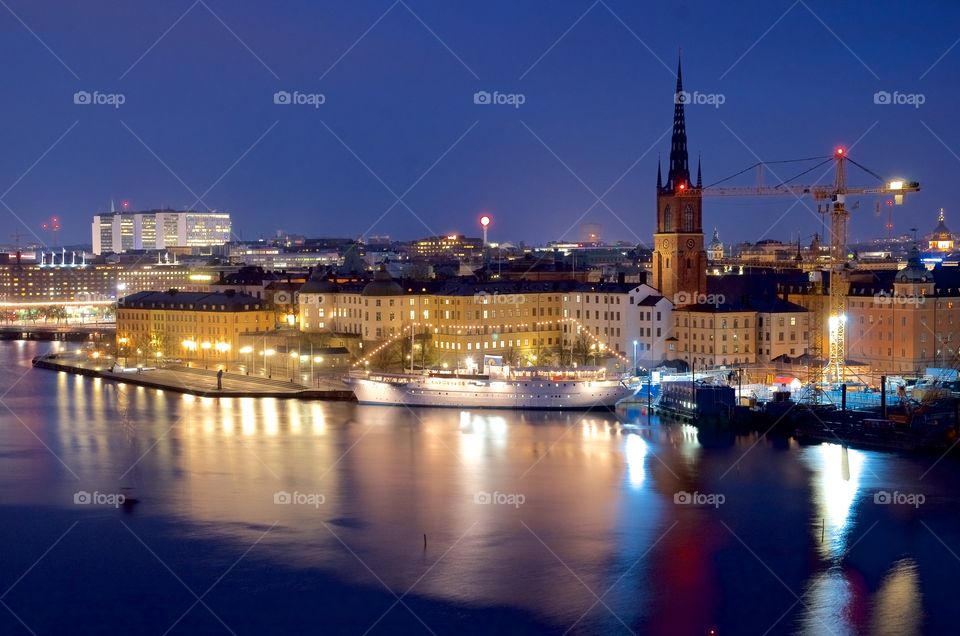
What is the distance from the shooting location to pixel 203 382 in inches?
724

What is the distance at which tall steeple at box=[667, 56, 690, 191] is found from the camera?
20.5 meters

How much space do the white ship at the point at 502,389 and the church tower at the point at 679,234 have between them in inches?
156

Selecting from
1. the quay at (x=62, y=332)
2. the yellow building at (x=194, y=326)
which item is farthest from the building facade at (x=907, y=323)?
the quay at (x=62, y=332)

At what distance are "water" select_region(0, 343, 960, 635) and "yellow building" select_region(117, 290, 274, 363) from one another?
29.2ft

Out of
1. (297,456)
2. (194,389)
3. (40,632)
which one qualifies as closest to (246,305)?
(194,389)

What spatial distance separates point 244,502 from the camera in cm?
1029

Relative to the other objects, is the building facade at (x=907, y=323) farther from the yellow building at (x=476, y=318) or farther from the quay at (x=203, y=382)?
the quay at (x=203, y=382)

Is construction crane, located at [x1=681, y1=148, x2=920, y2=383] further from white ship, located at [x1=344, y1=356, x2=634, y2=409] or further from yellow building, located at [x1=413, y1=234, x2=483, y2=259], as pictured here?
yellow building, located at [x1=413, y1=234, x2=483, y2=259]

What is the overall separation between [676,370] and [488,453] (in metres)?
5.68

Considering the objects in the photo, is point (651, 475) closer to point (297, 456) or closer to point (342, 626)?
point (297, 456)

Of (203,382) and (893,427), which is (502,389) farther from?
(893,427)

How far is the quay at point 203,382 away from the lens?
17.0 m

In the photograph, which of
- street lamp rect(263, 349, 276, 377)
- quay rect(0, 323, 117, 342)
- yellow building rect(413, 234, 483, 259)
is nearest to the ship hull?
street lamp rect(263, 349, 276, 377)

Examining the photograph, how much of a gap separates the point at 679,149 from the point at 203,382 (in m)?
7.72
